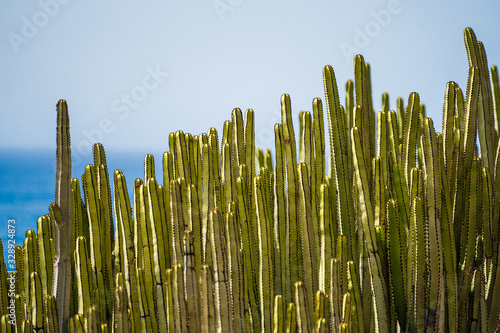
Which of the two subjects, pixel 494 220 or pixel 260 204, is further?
pixel 494 220

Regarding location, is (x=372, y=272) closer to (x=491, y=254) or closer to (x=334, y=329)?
(x=334, y=329)

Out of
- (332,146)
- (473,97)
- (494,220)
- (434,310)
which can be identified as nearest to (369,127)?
(332,146)

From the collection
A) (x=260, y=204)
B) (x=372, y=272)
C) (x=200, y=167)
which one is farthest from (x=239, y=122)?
(x=372, y=272)

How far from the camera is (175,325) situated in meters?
0.88

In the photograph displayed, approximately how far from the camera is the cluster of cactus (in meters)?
0.95

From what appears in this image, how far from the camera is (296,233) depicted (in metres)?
1.05

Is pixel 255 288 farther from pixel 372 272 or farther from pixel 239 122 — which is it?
pixel 239 122

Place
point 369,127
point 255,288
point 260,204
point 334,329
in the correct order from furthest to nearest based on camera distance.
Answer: point 369,127 → point 255,288 → point 260,204 → point 334,329

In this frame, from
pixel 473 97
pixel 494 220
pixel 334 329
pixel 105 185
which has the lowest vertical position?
pixel 334 329

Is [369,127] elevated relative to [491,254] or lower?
elevated

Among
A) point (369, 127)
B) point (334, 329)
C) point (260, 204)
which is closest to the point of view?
point (334, 329)

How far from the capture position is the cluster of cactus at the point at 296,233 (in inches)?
37.6

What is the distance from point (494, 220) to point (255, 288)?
21.9 inches

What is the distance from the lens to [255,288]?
3.65 ft
